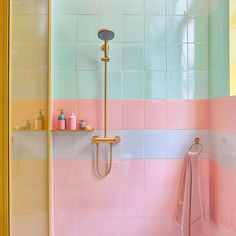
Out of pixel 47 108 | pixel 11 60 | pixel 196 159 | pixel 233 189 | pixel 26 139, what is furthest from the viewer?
pixel 196 159

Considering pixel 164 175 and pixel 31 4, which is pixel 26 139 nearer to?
pixel 31 4

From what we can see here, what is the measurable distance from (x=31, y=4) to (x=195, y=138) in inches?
51.5

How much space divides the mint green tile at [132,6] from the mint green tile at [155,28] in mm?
85

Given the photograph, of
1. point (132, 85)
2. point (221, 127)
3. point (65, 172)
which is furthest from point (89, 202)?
point (221, 127)

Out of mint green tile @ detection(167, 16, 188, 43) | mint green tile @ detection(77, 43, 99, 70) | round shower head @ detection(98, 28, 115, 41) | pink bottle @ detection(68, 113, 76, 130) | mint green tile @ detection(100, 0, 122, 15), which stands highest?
mint green tile @ detection(100, 0, 122, 15)

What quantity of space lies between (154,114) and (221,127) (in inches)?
17.8

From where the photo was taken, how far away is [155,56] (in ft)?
4.56

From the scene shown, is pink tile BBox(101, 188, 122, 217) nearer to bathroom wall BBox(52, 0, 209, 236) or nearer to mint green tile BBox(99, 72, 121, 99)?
bathroom wall BBox(52, 0, 209, 236)

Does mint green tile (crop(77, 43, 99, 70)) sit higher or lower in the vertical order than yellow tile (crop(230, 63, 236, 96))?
higher

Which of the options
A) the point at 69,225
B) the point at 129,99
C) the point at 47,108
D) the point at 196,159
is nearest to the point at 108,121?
the point at 129,99

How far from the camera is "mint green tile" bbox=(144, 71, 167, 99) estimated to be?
1.39 meters

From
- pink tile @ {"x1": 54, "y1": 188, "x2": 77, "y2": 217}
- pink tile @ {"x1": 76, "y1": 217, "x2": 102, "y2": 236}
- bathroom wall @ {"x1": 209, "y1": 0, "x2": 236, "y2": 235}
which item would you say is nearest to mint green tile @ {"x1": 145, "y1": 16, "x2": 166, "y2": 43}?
bathroom wall @ {"x1": 209, "y1": 0, "x2": 236, "y2": 235}

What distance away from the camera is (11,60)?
63 cm

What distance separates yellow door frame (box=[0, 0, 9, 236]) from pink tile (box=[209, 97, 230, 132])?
1186mm
